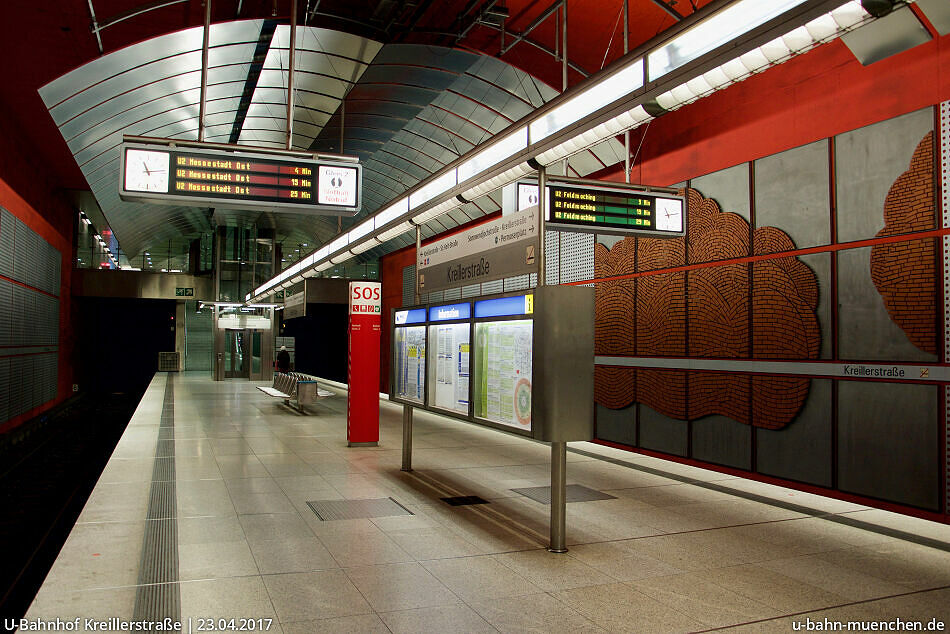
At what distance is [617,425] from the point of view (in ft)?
33.6

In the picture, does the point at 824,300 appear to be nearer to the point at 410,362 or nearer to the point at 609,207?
the point at 609,207

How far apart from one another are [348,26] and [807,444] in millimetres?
8407

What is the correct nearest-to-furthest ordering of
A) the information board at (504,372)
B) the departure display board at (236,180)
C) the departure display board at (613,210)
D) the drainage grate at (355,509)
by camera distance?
the information board at (504,372) → the drainage grate at (355,509) → the departure display board at (236,180) → the departure display board at (613,210)

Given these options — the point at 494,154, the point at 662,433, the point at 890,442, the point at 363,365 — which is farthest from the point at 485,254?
the point at 363,365

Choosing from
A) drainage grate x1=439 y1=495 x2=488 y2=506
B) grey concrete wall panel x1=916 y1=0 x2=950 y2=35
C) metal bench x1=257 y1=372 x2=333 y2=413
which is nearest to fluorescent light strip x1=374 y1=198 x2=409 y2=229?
drainage grate x1=439 y1=495 x2=488 y2=506

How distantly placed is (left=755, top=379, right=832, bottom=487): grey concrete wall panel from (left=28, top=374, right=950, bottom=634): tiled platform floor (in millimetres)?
284

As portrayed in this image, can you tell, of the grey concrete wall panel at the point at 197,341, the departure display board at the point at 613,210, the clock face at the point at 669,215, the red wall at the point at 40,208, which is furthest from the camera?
the grey concrete wall panel at the point at 197,341

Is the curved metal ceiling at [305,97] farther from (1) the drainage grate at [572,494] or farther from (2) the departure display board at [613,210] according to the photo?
(1) the drainage grate at [572,494]

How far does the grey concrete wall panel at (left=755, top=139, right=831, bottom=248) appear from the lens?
23.1 feet

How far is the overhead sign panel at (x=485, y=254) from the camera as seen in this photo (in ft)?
18.6

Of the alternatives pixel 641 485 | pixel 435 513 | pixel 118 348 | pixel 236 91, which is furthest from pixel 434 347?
pixel 118 348

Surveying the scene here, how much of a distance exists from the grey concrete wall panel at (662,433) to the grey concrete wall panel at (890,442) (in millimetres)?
2384

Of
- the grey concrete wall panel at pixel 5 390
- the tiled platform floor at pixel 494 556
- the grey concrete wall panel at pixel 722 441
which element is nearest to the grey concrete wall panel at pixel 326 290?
the grey concrete wall panel at pixel 5 390

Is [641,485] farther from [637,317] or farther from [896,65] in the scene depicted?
[896,65]
